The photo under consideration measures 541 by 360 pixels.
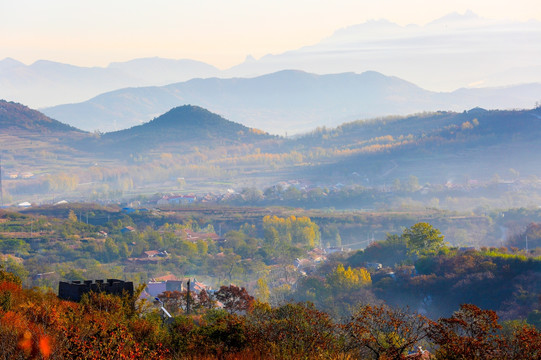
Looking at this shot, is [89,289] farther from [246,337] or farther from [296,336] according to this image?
[296,336]

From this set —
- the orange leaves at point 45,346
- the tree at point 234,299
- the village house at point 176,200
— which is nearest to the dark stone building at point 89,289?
the tree at point 234,299

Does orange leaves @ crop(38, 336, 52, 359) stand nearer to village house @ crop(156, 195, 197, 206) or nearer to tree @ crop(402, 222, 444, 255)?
tree @ crop(402, 222, 444, 255)

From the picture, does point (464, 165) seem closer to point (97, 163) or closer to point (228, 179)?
point (228, 179)

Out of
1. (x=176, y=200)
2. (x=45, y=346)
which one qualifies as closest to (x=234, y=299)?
(x=45, y=346)

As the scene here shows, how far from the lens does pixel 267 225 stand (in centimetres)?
9862

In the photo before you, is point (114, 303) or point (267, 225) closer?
point (114, 303)

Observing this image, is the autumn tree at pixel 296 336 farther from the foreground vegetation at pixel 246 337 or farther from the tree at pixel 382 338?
the tree at pixel 382 338

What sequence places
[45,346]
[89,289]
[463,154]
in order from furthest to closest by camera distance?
1. [463,154]
2. [89,289]
3. [45,346]

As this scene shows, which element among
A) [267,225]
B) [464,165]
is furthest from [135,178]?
[267,225]

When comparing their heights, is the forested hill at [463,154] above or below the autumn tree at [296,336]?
below

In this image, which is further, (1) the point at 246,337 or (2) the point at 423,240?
(2) the point at 423,240

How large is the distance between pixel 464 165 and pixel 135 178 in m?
69.0

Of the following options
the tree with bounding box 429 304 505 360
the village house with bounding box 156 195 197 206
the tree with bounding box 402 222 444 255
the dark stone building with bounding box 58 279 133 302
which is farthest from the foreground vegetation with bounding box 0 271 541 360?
the village house with bounding box 156 195 197 206

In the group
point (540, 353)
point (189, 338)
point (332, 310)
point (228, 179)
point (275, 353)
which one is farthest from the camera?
point (228, 179)
